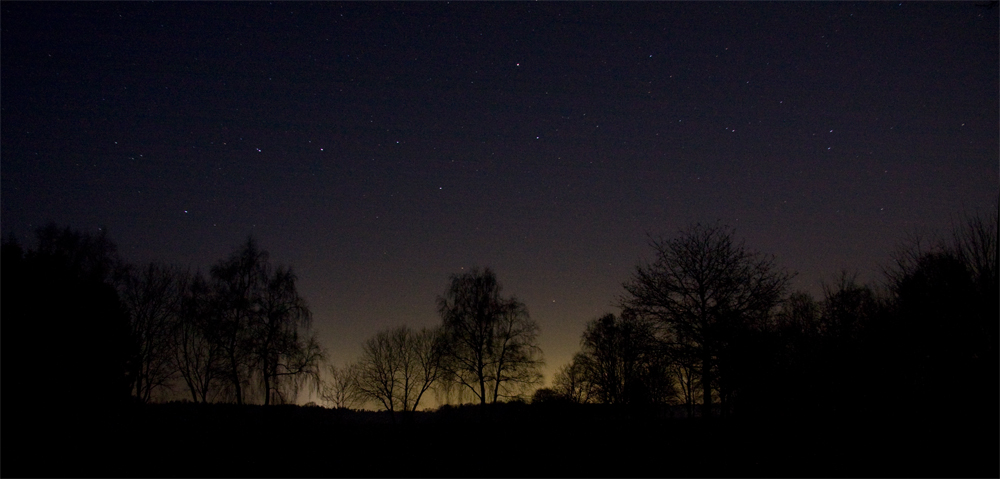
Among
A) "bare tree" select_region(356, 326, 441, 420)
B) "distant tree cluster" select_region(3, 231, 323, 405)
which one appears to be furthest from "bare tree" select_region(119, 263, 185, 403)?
"bare tree" select_region(356, 326, 441, 420)

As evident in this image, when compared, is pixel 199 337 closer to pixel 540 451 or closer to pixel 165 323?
pixel 165 323

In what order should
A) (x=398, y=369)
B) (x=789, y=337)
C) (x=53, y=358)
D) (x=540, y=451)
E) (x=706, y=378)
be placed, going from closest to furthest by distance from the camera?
(x=540, y=451), (x=53, y=358), (x=706, y=378), (x=789, y=337), (x=398, y=369)

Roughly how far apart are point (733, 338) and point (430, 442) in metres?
11.7

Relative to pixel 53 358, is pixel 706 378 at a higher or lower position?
lower

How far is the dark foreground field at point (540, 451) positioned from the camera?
10125mm

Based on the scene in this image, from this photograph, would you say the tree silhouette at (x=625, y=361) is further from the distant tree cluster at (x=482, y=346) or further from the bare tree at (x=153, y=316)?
the bare tree at (x=153, y=316)

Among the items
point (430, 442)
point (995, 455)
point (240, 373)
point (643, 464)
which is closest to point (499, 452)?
point (430, 442)

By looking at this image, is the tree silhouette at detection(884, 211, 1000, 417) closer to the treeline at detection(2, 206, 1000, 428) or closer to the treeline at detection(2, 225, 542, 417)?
the treeline at detection(2, 206, 1000, 428)

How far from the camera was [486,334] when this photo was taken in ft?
120

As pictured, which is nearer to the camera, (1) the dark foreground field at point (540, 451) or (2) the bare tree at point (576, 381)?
(1) the dark foreground field at point (540, 451)

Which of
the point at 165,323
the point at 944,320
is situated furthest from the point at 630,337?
the point at 165,323

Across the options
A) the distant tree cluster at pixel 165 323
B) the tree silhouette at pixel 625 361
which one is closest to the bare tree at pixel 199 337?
the distant tree cluster at pixel 165 323

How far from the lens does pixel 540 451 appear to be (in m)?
14.7

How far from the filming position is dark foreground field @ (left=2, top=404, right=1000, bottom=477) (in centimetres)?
1012
